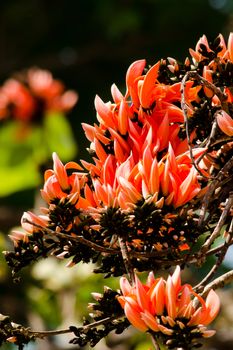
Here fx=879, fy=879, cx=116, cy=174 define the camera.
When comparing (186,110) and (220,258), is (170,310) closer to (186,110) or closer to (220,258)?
(220,258)

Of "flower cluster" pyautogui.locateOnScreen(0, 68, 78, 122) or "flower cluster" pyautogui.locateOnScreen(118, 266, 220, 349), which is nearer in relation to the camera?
"flower cluster" pyautogui.locateOnScreen(118, 266, 220, 349)

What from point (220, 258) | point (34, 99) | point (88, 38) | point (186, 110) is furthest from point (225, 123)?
point (88, 38)

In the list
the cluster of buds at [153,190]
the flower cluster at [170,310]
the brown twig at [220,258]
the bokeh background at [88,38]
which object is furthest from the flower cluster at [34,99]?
the flower cluster at [170,310]

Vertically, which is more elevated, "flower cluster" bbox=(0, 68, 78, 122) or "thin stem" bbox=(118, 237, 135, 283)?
"flower cluster" bbox=(0, 68, 78, 122)

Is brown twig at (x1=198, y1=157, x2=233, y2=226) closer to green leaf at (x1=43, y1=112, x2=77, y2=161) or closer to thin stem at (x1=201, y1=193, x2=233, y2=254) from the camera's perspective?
thin stem at (x1=201, y1=193, x2=233, y2=254)

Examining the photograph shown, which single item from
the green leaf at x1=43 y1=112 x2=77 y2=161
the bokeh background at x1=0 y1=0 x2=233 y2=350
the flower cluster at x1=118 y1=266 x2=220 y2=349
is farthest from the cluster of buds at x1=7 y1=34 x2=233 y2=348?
the green leaf at x1=43 y1=112 x2=77 y2=161

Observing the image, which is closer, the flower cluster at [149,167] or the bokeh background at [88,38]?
the flower cluster at [149,167]

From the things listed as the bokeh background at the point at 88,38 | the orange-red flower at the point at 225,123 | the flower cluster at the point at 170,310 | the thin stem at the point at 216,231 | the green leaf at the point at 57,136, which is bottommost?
the flower cluster at the point at 170,310

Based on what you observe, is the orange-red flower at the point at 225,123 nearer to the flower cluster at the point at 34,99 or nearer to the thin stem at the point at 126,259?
the thin stem at the point at 126,259
